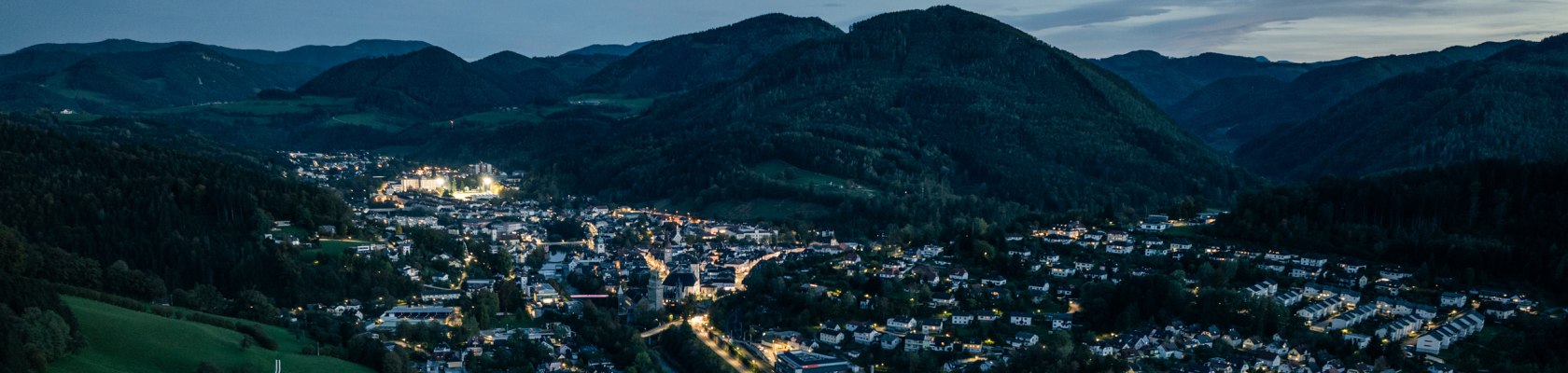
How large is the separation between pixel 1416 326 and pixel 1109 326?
12.1m

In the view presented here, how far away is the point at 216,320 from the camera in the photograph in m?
42.8

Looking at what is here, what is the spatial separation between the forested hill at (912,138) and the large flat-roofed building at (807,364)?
42.5 metres

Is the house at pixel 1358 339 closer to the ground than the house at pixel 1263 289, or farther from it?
closer to the ground

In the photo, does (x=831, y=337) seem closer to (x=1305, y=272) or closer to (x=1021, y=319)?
(x=1021, y=319)

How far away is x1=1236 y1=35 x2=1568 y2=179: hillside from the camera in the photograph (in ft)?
390

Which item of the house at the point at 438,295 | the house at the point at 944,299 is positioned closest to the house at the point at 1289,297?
the house at the point at 944,299

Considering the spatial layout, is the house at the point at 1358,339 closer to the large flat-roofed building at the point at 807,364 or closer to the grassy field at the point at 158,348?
the large flat-roofed building at the point at 807,364

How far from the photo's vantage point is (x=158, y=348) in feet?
117

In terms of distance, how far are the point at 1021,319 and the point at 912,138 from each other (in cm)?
7566

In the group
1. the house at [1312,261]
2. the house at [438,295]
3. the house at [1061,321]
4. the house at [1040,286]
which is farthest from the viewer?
the house at [1312,261]

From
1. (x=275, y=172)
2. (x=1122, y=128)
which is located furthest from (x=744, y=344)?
(x=1122, y=128)

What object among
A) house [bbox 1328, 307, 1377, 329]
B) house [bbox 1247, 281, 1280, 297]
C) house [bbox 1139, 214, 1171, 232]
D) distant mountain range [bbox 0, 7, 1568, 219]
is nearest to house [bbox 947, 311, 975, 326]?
house [bbox 1247, 281, 1280, 297]

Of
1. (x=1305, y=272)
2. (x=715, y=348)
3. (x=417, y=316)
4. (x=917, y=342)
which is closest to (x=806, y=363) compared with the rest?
(x=917, y=342)

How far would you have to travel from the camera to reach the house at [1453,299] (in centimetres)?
4966
